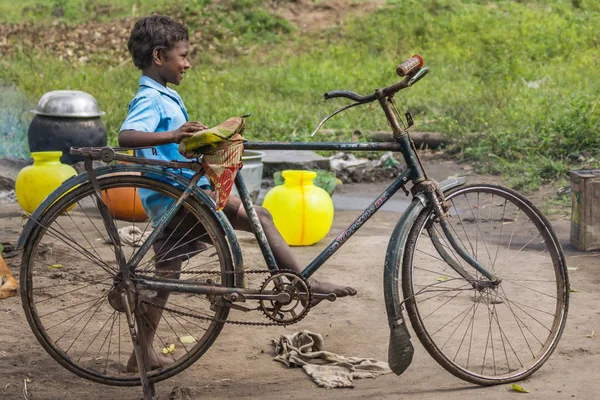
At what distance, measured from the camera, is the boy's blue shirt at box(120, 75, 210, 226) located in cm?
359

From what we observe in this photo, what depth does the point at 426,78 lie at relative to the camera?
41.8 feet

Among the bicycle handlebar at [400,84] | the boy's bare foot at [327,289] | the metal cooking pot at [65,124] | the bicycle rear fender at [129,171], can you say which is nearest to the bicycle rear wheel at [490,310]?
the boy's bare foot at [327,289]

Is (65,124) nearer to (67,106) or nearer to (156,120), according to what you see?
(67,106)

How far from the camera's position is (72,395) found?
3699 mm

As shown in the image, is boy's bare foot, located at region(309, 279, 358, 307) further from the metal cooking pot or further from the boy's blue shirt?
the metal cooking pot

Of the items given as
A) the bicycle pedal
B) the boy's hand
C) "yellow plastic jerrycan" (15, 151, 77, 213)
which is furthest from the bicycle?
"yellow plastic jerrycan" (15, 151, 77, 213)

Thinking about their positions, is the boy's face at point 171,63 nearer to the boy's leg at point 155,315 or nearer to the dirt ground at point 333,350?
the boy's leg at point 155,315

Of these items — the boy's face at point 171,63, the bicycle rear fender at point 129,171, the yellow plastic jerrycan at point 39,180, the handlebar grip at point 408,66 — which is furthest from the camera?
the yellow plastic jerrycan at point 39,180

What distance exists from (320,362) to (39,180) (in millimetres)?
3859

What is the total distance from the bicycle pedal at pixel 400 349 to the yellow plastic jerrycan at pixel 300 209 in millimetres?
2681

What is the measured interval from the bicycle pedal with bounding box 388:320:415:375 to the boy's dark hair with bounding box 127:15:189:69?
150 centimetres

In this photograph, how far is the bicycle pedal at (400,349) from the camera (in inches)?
138

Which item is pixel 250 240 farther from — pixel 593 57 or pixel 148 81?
pixel 593 57

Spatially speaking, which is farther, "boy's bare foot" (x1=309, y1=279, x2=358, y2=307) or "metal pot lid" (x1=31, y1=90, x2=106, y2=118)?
"metal pot lid" (x1=31, y1=90, x2=106, y2=118)
